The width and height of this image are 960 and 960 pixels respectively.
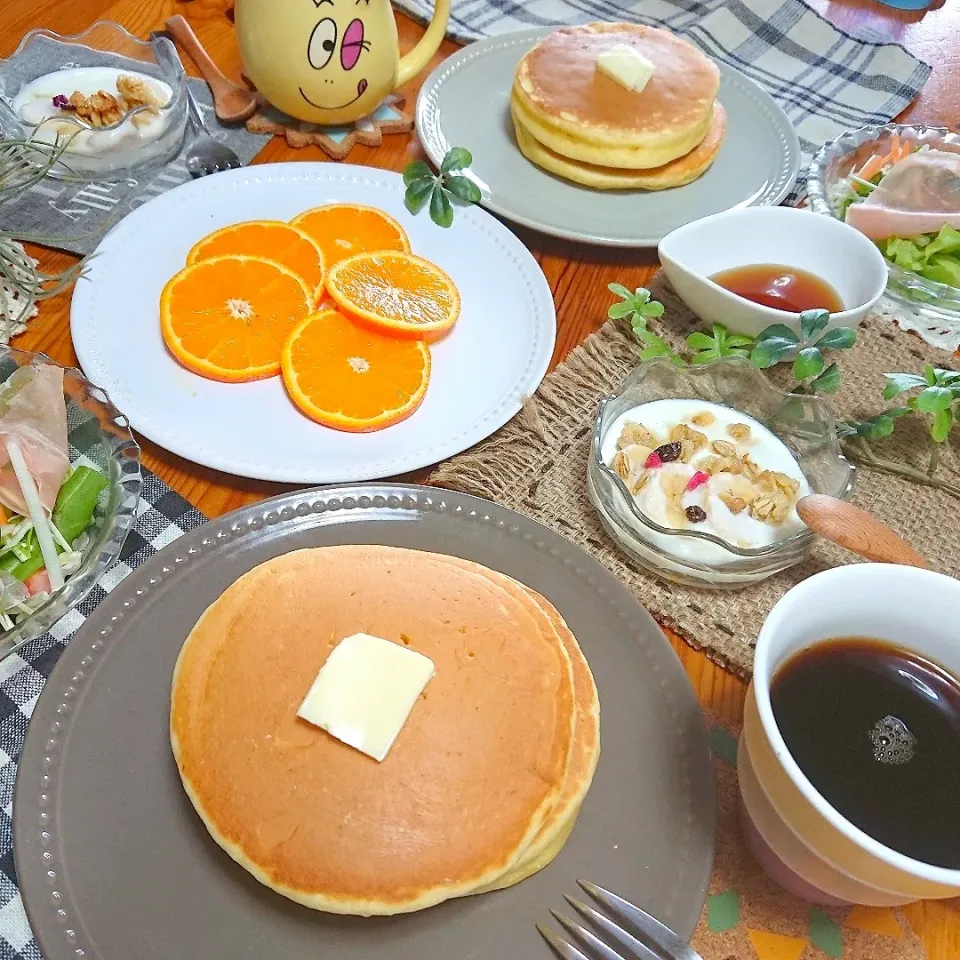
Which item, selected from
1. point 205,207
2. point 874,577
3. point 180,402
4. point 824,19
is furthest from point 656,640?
point 824,19

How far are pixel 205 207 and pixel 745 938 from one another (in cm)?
155

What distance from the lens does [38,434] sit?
1.25 m

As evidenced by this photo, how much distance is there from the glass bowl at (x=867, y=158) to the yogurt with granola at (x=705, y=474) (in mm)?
561

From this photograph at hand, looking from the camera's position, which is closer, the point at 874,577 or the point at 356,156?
the point at 874,577

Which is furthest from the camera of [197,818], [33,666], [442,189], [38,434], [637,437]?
[442,189]

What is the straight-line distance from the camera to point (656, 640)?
1.15 metres

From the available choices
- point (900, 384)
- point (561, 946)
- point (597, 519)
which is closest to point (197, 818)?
point (561, 946)

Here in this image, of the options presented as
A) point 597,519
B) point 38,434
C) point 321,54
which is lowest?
point 597,519

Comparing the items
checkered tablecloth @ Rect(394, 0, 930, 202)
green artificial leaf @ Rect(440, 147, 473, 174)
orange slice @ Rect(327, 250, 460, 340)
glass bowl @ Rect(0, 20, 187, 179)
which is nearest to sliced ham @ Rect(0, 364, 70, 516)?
orange slice @ Rect(327, 250, 460, 340)

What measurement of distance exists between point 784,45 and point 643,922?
2.32 metres

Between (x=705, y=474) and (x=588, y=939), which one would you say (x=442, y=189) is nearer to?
(x=705, y=474)

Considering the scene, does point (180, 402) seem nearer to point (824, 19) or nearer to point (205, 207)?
point (205, 207)

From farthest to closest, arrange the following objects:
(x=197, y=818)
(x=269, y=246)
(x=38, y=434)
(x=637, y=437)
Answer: (x=269, y=246), (x=637, y=437), (x=38, y=434), (x=197, y=818)

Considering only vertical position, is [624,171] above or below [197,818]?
above
